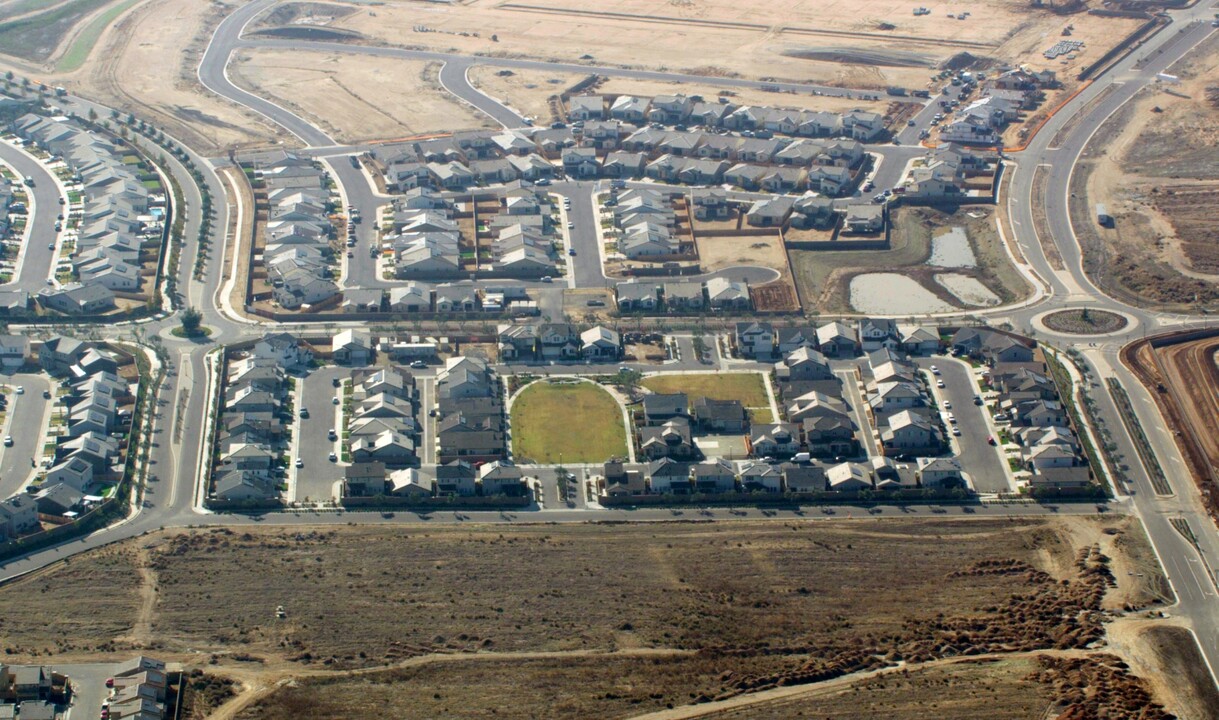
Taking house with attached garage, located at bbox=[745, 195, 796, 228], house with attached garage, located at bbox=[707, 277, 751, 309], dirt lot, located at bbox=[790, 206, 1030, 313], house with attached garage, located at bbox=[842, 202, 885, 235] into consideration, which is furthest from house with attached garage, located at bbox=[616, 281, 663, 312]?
house with attached garage, located at bbox=[842, 202, 885, 235]

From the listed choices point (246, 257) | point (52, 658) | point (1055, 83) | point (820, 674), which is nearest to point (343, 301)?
point (246, 257)

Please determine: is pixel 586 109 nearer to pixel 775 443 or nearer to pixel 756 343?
pixel 756 343

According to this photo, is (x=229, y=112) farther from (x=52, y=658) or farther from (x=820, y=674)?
(x=820, y=674)

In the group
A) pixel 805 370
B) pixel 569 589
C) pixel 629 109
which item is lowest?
pixel 569 589

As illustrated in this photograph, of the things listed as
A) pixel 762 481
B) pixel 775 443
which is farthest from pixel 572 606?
pixel 775 443

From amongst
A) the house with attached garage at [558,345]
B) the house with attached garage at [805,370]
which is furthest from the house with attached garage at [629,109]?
the house with attached garage at [805,370]

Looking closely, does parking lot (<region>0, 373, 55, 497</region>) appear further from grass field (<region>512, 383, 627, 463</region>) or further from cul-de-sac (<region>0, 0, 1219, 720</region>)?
grass field (<region>512, 383, 627, 463</region>)
